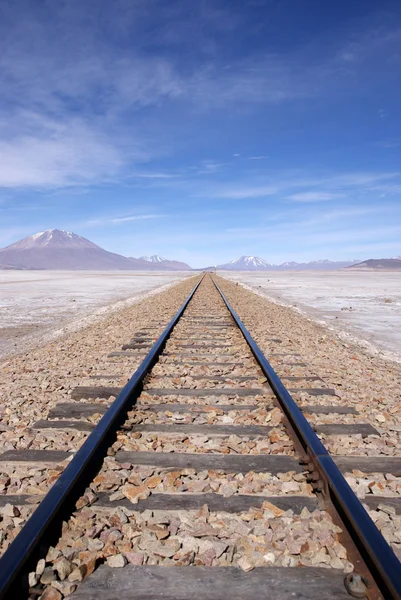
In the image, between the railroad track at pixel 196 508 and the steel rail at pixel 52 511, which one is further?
the railroad track at pixel 196 508

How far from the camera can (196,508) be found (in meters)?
2.87

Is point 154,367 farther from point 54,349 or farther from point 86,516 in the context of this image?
point 86,516

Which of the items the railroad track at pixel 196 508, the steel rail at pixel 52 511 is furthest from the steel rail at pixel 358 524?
the steel rail at pixel 52 511

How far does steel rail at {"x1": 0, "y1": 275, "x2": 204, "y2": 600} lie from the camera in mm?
2047

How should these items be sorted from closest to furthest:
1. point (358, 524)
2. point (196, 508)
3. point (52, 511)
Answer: point (358, 524) → point (52, 511) → point (196, 508)

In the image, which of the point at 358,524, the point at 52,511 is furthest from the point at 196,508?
the point at 358,524

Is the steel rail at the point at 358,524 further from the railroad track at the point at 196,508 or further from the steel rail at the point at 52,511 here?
the steel rail at the point at 52,511

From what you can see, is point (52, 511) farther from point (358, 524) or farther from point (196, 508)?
point (358, 524)

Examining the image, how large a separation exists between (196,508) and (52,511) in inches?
37.1

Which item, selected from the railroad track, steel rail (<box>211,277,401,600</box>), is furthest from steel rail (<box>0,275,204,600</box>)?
steel rail (<box>211,277,401,600</box>)

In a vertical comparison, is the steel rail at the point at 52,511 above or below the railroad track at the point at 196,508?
above

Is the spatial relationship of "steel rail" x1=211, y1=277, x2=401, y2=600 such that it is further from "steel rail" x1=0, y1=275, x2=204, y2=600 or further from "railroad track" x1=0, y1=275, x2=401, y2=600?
"steel rail" x1=0, y1=275, x2=204, y2=600

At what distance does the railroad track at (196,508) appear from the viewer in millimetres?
2162

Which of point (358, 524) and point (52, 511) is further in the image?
point (52, 511)
